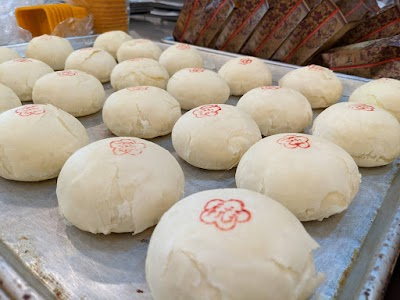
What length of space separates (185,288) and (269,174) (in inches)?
20.0

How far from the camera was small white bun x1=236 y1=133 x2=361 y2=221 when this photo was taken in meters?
1.18

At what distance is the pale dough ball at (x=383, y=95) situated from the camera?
6.01 feet

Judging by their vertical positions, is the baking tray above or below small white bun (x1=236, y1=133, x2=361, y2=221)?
below

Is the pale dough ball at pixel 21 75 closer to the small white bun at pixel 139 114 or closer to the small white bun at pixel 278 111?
the small white bun at pixel 139 114

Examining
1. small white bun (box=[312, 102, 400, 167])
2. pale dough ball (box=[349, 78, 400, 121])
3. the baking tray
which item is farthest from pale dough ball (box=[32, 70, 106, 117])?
pale dough ball (box=[349, 78, 400, 121])

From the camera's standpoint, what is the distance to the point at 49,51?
2531 mm

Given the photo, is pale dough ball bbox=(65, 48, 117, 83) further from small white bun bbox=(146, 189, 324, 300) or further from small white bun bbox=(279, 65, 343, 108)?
small white bun bbox=(146, 189, 324, 300)

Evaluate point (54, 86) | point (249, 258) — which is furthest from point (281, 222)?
point (54, 86)

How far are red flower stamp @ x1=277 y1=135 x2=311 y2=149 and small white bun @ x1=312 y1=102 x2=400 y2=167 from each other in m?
0.31

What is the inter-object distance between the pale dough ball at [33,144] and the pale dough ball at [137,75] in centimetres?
75

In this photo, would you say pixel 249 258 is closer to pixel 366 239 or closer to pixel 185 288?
pixel 185 288

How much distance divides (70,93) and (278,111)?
1019 millimetres

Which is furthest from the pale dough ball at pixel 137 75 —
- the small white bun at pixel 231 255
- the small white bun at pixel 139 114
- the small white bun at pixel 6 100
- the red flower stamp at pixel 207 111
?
the small white bun at pixel 231 255

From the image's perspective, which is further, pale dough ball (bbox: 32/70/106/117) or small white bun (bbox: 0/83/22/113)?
pale dough ball (bbox: 32/70/106/117)
